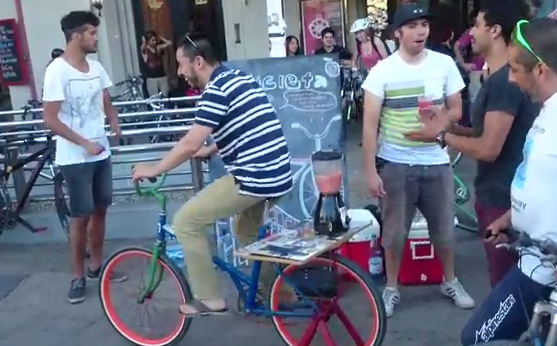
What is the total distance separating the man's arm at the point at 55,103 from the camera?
189 inches

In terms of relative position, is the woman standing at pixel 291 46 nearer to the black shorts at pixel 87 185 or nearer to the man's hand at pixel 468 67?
the man's hand at pixel 468 67

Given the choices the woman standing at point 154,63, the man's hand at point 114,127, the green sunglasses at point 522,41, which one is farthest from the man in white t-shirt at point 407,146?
the woman standing at point 154,63

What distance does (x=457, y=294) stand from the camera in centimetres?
466

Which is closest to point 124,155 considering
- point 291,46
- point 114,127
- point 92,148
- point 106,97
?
point 114,127

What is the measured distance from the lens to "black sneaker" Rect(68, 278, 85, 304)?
5133 mm

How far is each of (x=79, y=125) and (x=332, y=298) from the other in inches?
84.9

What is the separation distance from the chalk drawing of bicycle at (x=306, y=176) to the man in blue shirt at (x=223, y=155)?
1.24 metres

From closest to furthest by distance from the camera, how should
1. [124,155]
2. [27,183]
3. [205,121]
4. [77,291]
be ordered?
1. [205,121]
2. [77,291]
3. [27,183]
4. [124,155]

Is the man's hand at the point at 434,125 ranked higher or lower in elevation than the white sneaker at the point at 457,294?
higher

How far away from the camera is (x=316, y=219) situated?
385 cm

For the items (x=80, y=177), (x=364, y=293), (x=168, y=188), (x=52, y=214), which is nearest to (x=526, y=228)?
(x=364, y=293)

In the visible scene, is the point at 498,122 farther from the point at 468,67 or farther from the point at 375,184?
the point at 468,67

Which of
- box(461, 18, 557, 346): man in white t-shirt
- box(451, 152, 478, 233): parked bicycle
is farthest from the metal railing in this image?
box(461, 18, 557, 346): man in white t-shirt

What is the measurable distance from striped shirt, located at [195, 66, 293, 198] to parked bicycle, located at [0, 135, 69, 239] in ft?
8.18
